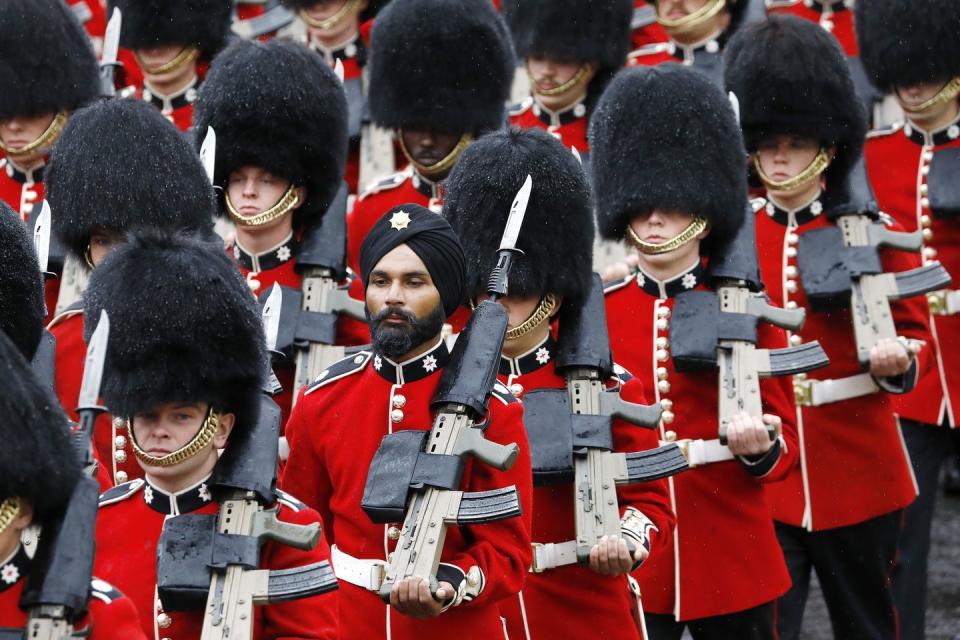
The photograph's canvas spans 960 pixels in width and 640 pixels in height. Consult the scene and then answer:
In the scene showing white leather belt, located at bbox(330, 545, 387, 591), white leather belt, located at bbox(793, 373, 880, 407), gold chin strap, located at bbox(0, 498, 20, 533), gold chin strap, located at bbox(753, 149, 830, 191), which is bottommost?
gold chin strap, located at bbox(0, 498, 20, 533)

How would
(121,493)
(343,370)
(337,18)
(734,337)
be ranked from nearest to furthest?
(121,493)
(343,370)
(734,337)
(337,18)

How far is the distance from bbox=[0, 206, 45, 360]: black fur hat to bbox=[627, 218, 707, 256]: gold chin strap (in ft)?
4.96

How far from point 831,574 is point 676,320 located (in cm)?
95

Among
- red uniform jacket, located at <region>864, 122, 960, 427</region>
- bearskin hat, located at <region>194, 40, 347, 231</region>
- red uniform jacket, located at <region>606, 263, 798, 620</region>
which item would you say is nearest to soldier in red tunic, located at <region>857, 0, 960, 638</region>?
red uniform jacket, located at <region>864, 122, 960, 427</region>

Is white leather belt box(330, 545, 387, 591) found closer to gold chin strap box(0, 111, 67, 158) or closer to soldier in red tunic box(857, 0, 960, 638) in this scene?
soldier in red tunic box(857, 0, 960, 638)

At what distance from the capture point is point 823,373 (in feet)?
18.4

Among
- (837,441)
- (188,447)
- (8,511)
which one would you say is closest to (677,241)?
(837,441)

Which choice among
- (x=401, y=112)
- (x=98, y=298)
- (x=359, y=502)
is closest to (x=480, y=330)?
(x=359, y=502)

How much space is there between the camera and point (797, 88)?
5930 millimetres

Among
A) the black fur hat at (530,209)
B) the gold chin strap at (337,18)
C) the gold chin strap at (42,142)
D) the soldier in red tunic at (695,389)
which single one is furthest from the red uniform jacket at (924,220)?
the gold chin strap at (42,142)

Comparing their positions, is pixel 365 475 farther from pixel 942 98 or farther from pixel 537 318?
pixel 942 98

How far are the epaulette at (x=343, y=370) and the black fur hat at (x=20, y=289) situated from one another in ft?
2.05

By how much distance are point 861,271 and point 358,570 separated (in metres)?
1.90

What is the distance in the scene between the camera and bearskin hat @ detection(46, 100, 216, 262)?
16.8 ft
